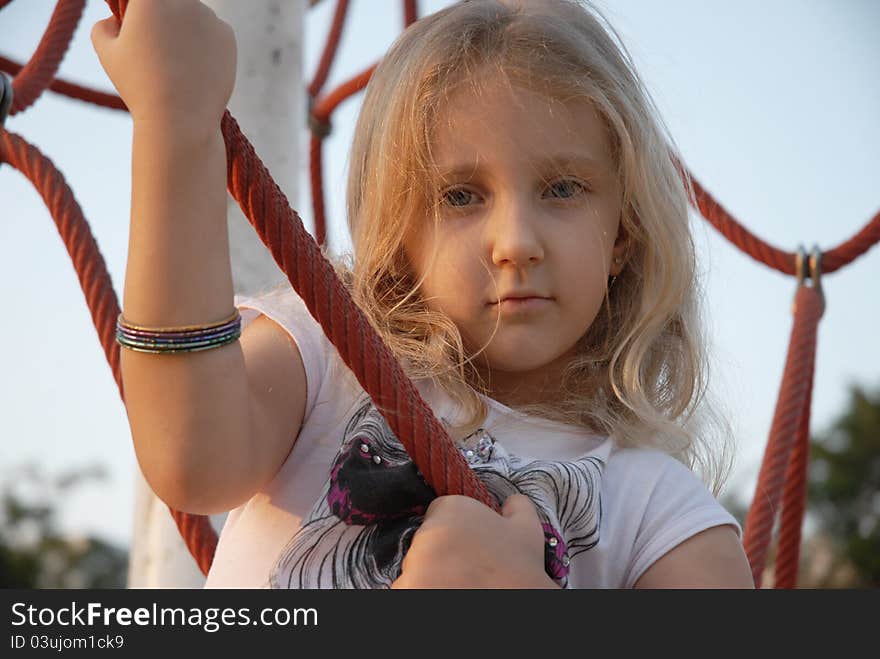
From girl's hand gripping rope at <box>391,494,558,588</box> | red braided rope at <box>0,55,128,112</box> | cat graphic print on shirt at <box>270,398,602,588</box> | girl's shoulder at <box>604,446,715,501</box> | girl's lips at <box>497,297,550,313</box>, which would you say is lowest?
girl's hand gripping rope at <box>391,494,558,588</box>

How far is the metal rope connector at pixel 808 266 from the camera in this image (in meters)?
1.44

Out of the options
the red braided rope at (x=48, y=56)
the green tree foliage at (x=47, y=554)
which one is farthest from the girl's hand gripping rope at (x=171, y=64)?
the green tree foliage at (x=47, y=554)

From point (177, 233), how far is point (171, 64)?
0.31ft

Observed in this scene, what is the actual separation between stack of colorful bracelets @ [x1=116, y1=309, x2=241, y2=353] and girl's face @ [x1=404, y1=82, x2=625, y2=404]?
224 mm

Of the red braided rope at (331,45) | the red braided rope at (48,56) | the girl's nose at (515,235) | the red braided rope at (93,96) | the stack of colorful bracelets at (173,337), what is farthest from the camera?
the red braided rope at (331,45)

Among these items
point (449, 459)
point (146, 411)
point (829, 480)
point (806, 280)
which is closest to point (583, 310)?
point (449, 459)

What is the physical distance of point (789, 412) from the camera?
135cm

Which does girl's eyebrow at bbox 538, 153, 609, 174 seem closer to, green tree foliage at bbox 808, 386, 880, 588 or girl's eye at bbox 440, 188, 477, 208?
girl's eye at bbox 440, 188, 477, 208

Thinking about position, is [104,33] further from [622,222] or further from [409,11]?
[409,11]

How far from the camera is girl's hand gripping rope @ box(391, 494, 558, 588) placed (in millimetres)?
688

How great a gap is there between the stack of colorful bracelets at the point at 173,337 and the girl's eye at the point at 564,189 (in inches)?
11.3

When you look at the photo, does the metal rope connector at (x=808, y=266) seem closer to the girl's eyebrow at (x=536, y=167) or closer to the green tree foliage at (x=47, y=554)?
the girl's eyebrow at (x=536, y=167)

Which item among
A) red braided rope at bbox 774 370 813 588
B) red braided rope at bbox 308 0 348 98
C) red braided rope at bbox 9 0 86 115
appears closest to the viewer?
red braided rope at bbox 9 0 86 115

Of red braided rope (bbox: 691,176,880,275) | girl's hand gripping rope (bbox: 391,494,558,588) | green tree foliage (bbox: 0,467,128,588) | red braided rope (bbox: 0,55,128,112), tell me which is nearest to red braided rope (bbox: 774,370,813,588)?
red braided rope (bbox: 691,176,880,275)
